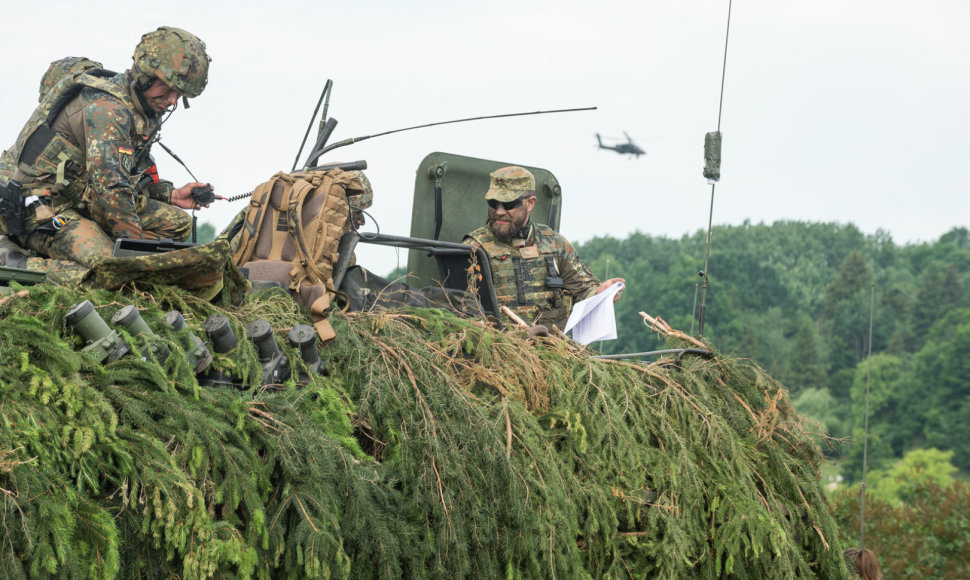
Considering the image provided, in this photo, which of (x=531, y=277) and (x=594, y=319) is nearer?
(x=594, y=319)

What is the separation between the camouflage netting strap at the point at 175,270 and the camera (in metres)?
4.39

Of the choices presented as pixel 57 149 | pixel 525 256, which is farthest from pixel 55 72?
pixel 525 256

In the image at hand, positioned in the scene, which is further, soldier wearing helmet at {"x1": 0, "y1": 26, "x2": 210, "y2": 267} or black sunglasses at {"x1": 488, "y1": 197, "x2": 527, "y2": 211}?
black sunglasses at {"x1": 488, "y1": 197, "x2": 527, "y2": 211}

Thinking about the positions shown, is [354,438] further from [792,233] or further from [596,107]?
[792,233]

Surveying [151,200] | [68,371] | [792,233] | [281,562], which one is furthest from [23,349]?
[792,233]

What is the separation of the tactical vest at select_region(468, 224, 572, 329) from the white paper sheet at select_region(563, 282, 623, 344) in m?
1.66

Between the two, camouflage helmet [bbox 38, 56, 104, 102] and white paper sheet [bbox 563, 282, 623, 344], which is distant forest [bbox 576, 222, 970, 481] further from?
camouflage helmet [bbox 38, 56, 104, 102]

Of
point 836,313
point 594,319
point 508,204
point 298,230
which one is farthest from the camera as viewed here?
point 836,313

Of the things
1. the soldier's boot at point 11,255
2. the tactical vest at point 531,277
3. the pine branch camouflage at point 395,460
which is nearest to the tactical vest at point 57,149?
the soldier's boot at point 11,255

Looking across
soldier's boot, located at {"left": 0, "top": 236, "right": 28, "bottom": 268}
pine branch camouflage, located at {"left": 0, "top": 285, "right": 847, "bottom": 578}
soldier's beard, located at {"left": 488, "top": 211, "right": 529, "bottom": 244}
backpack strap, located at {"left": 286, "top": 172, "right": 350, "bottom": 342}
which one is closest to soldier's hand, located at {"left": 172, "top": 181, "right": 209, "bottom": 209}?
soldier's boot, located at {"left": 0, "top": 236, "right": 28, "bottom": 268}

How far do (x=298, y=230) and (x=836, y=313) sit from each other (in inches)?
3234

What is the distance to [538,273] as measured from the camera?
9125mm

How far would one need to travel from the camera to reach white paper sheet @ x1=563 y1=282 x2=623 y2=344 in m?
7.07

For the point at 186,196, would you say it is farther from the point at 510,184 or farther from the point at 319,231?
the point at 510,184
